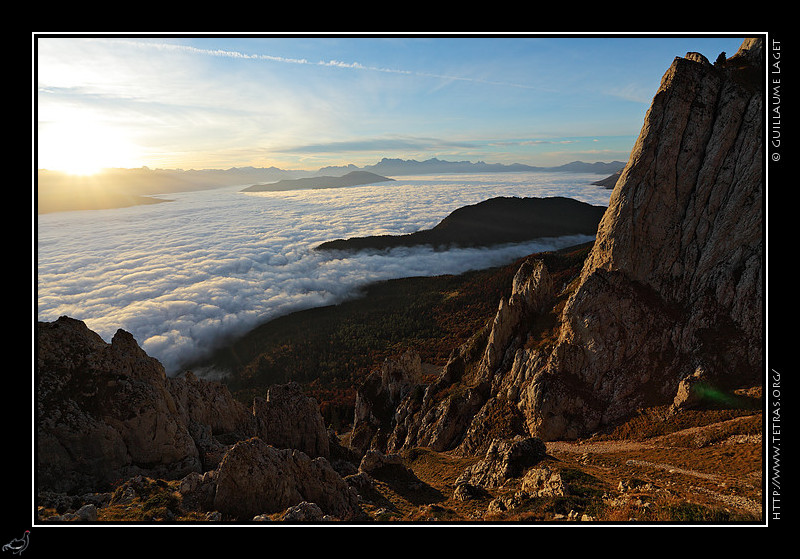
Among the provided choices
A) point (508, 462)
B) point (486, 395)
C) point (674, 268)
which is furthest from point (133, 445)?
point (674, 268)

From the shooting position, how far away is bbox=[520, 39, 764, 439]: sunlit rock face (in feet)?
79.5

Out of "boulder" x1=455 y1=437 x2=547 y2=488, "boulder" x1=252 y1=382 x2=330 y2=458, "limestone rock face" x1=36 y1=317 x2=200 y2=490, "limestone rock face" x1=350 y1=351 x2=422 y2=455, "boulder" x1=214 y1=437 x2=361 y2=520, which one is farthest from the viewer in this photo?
"limestone rock face" x1=350 y1=351 x2=422 y2=455

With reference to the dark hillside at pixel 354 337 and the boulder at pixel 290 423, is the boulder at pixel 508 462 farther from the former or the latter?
the dark hillside at pixel 354 337

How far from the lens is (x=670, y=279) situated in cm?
2738

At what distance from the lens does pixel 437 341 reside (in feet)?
357

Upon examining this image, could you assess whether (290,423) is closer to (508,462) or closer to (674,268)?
(508,462)

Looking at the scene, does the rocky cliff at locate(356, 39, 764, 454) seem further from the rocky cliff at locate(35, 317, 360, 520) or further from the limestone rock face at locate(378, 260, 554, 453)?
the rocky cliff at locate(35, 317, 360, 520)

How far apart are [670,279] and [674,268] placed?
0.90 m

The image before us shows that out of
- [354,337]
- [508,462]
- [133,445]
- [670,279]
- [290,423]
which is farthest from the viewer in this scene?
[354,337]

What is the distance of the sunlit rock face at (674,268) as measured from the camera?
79.5 ft

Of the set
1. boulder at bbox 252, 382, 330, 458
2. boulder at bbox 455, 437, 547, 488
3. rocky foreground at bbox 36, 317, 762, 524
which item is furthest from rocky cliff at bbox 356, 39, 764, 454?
boulder at bbox 252, 382, 330, 458
